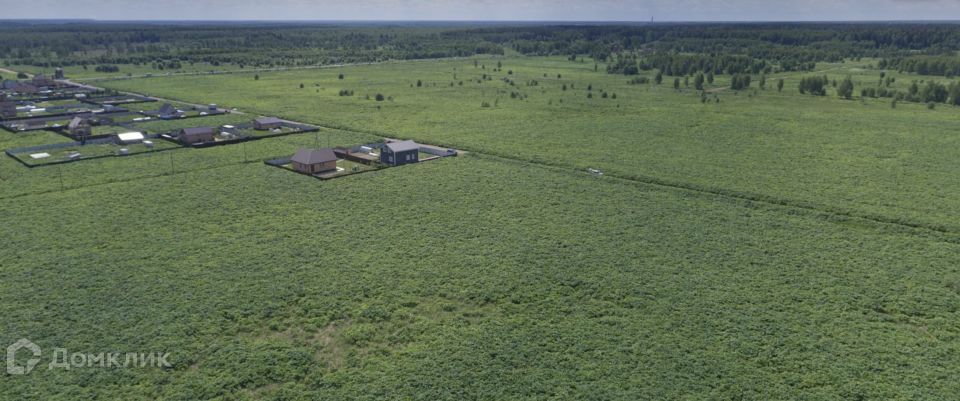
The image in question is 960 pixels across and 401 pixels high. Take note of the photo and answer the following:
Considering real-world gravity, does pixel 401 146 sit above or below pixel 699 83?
below

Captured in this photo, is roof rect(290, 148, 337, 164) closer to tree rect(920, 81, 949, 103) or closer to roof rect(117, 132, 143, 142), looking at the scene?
roof rect(117, 132, 143, 142)

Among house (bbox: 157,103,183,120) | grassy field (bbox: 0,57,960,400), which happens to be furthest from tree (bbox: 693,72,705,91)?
house (bbox: 157,103,183,120)

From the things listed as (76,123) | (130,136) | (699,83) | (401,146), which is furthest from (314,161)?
(699,83)

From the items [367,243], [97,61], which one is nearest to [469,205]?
[367,243]

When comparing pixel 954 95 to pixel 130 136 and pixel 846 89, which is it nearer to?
pixel 846 89

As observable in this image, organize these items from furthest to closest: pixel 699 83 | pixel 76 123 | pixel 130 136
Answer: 1. pixel 699 83
2. pixel 76 123
3. pixel 130 136

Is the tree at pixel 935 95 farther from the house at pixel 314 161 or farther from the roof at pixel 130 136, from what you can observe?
the roof at pixel 130 136

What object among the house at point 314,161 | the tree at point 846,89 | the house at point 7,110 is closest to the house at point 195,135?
the house at point 314,161
